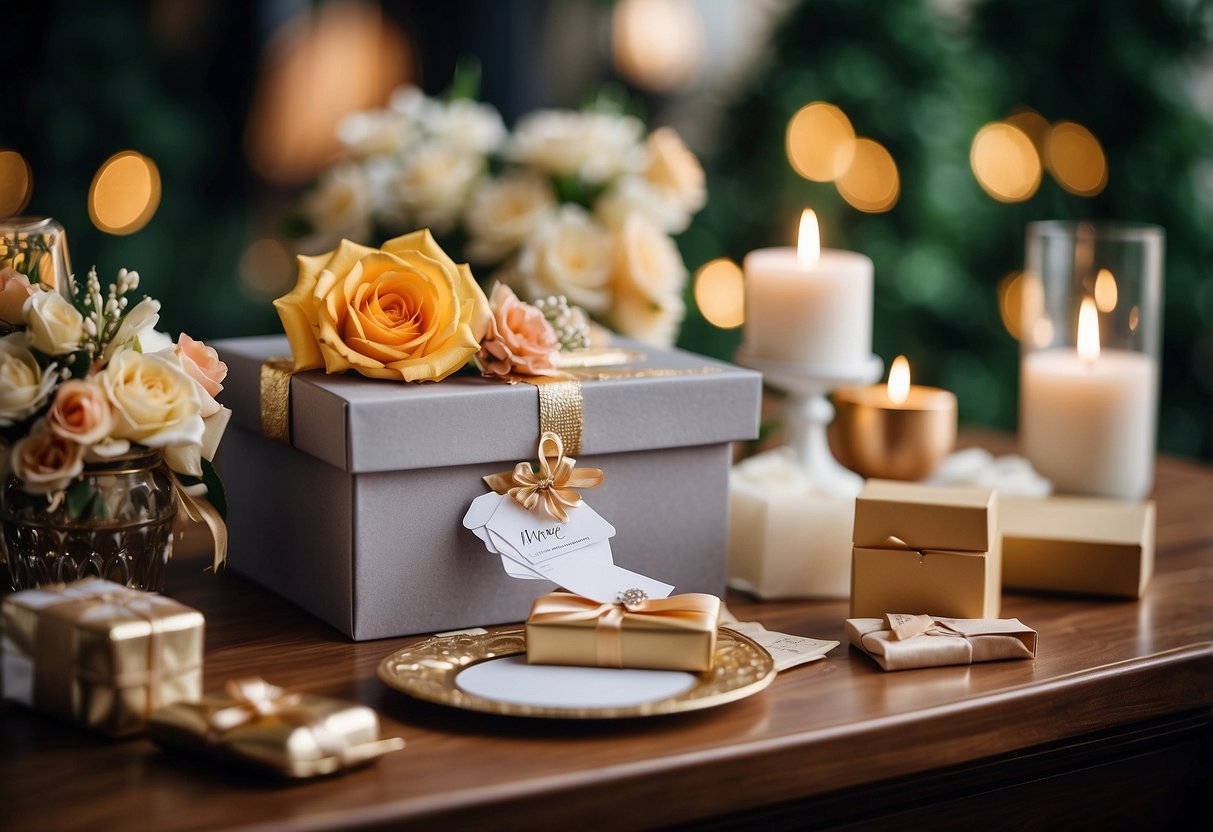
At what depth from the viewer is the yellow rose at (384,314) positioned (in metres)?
0.95

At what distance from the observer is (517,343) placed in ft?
3.23

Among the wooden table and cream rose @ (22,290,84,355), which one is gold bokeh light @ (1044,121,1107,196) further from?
cream rose @ (22,290,84,355)

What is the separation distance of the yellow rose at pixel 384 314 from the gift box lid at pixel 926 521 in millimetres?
334

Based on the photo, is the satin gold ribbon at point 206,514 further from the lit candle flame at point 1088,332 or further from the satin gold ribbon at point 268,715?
the lit candle flame at point 1088,332

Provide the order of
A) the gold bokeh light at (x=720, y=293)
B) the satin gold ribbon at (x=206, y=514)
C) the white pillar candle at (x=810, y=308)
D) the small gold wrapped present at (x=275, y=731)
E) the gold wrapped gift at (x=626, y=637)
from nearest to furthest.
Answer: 1. the small gold wrapped present at (x=275, y=731)
2. the gold wrapped gift at (x=626, y=637)
3. the satin gold ribbon at (x=206, y=514)
4. the white pillar candle at (x=810, y=308)
5. the gold bokeh light at (x=720, y=293)

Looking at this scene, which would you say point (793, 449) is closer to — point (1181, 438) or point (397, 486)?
point (397, 486)

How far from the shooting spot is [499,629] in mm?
972

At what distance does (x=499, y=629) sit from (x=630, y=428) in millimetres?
191

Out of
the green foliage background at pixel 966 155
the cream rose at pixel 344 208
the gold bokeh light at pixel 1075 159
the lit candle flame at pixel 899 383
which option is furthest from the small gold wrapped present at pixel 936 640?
the gold bokeh light at pixel 1075 159

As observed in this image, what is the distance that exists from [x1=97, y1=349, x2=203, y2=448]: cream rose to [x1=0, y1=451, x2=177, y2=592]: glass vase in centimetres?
3

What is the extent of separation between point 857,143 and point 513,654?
6.81 ft

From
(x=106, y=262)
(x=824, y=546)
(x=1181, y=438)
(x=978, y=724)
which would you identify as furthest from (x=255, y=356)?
(x=1181, y=438)

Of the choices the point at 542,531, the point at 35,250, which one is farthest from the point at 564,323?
the point at 35,250

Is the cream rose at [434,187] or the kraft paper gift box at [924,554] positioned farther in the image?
the cream rose at [434,187]
